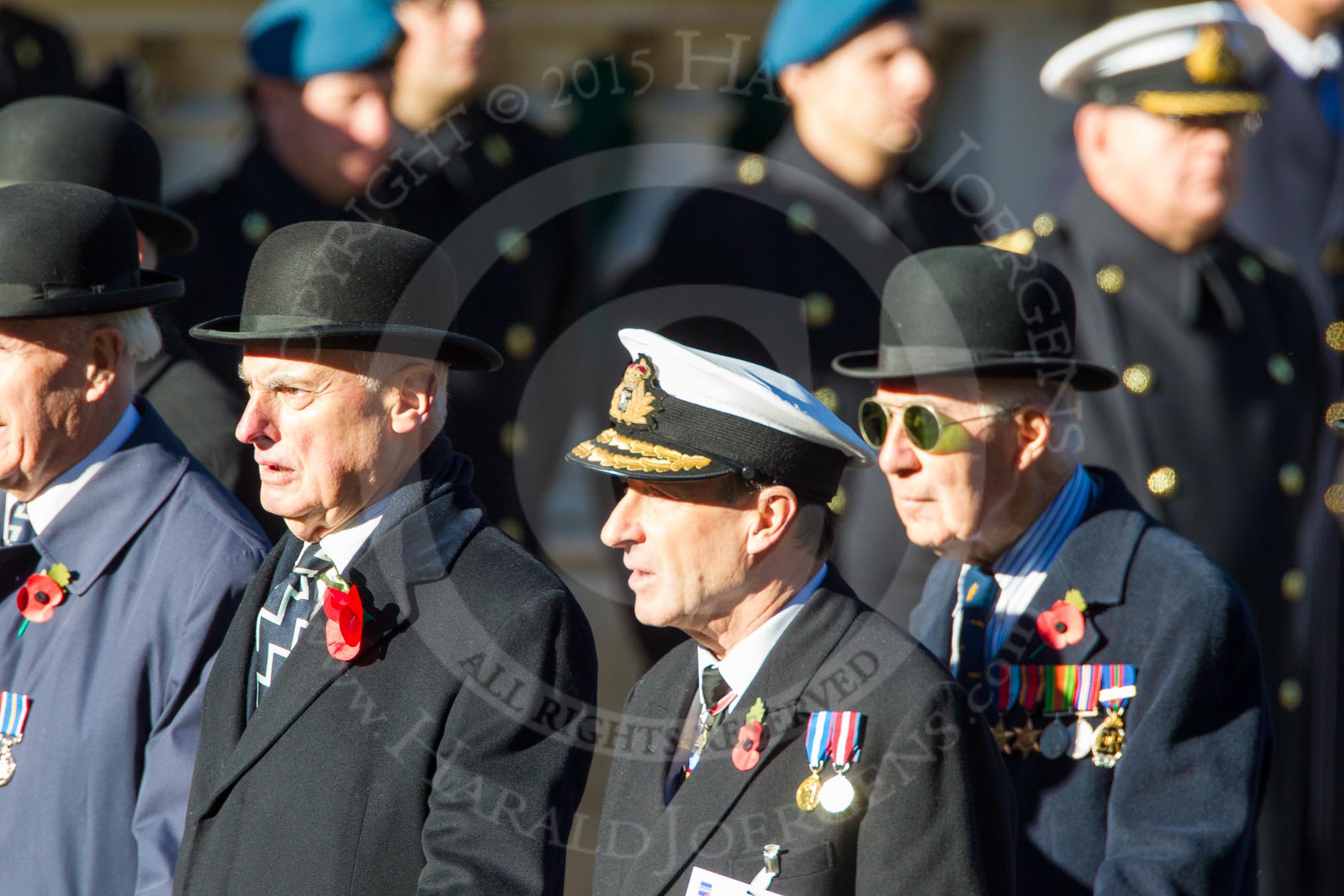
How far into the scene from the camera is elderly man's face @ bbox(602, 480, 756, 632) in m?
2.98

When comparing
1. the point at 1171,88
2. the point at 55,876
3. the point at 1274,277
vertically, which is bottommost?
the point at 55,876

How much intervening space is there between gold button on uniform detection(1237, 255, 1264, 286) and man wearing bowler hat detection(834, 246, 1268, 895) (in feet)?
4.63

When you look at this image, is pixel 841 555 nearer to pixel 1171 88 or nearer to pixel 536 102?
pixel 1171 88

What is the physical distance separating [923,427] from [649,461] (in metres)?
0.70

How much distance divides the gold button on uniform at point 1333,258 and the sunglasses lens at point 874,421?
8.22 ft

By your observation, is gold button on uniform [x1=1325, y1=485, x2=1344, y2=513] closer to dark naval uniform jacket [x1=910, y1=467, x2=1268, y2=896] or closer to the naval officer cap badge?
dark naval uniform jacket [x1=910, y1=467, x2=1268, y2=896]

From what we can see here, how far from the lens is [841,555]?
466cm

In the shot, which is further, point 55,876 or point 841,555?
point 841,555

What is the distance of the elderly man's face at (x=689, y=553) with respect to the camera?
2.98 meters

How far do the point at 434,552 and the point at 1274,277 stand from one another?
282cm

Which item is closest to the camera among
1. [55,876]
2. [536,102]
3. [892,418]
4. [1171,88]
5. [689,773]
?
[689,773]

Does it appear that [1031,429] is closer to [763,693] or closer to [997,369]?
[997,369]

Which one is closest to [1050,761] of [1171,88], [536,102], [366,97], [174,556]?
[174,556]

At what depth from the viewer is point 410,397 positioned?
3150 millimetres
